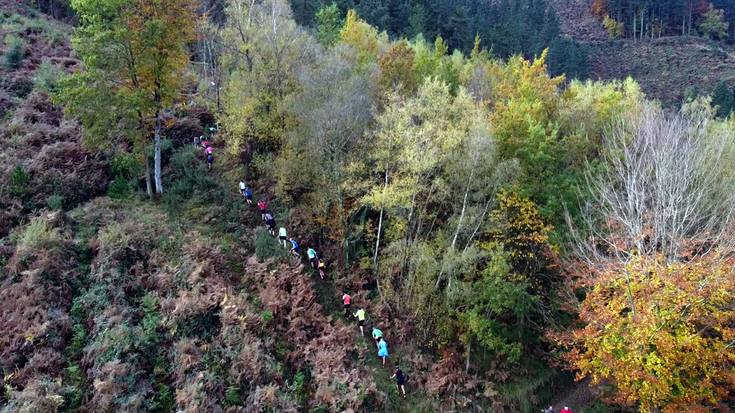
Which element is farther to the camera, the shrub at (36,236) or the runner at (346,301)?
the runner at (346,301)

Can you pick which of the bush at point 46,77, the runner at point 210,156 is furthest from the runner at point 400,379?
the bush at point 46,77

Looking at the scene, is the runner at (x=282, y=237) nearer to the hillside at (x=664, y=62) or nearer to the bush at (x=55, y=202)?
the bush at (x=55, y=202)

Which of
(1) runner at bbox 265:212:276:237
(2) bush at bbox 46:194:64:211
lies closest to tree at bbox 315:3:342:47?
(1) runner at bbox 265:212:276:237

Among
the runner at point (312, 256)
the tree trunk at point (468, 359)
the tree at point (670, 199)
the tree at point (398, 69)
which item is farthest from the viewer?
the tree at point (398, 69)

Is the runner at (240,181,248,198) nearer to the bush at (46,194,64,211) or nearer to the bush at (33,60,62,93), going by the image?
the bush at (46,194,64,211)

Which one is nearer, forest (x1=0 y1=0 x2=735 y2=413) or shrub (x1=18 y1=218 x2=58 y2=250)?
forest (x1=0 y1=0 x2=735 y2=413)

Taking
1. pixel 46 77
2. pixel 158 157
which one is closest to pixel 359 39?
pixel 158 157

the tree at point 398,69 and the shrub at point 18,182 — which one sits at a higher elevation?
the tree at point 398,69
